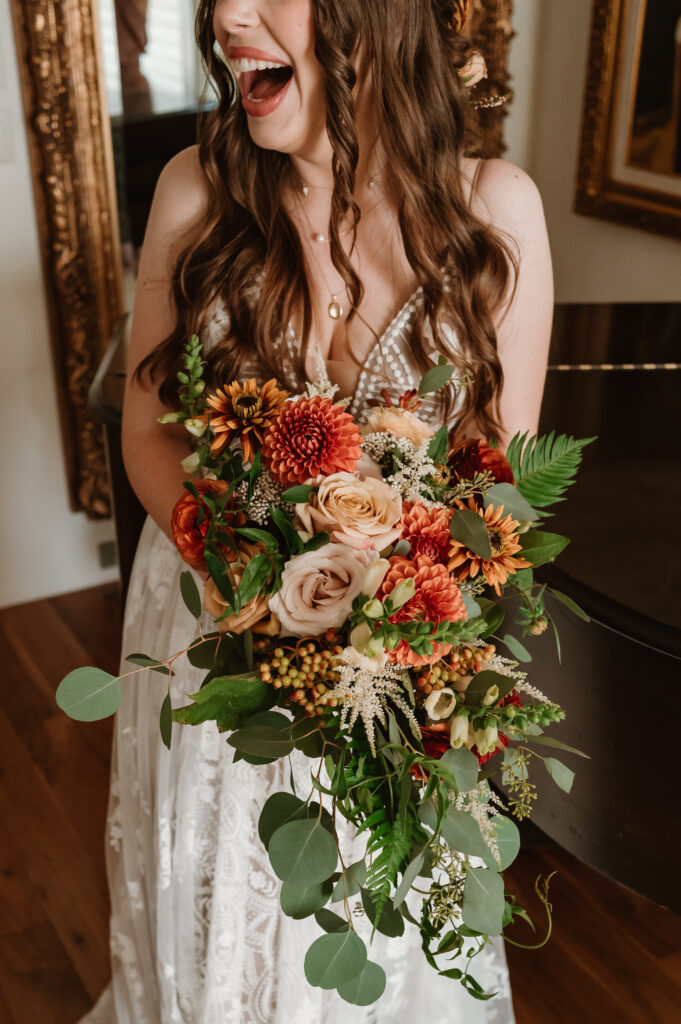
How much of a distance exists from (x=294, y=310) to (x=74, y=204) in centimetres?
171

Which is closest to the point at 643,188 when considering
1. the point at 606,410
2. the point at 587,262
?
the point at 587,262

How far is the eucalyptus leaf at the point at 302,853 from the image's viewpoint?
869mm

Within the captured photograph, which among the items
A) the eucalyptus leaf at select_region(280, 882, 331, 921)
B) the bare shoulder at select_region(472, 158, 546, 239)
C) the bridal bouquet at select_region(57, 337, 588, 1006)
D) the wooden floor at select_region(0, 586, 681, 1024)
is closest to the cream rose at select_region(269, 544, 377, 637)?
the bridal bouquet at select_region(57, 337, 588, 1006)

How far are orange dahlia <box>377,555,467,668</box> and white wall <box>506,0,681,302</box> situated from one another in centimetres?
253

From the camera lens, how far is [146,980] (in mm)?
1611

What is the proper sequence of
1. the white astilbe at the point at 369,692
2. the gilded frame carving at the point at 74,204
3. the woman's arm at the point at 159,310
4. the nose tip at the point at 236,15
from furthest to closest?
the gilded frame carving at the point at 74,204 → the woman's arm at the point at 159,310 → the nose tip at the point at 236,15 → the white astilbe at the point at 369,692

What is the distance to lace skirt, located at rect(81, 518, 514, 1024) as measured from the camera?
1.35m

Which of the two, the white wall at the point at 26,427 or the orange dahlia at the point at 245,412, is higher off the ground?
the orange dahlia at the point at 245,412

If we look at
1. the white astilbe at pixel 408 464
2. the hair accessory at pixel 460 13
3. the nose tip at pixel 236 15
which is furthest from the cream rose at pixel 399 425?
the hair accessory at pixel 460 13

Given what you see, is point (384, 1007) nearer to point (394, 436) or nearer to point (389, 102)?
point (394, 436)

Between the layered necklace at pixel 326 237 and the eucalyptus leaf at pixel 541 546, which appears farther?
the layered necklace at pixel 326 237

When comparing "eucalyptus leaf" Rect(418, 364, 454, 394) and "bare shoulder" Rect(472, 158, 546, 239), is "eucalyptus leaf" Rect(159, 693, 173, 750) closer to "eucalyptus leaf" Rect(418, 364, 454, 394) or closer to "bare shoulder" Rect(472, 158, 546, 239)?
"eucalyptus leaf" Rect(418, 364, 454, 394)

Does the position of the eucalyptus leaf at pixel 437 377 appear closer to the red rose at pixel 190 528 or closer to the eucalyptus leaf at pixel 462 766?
the red rose at pixel 190 528

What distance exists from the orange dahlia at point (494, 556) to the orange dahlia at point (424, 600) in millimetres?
38
